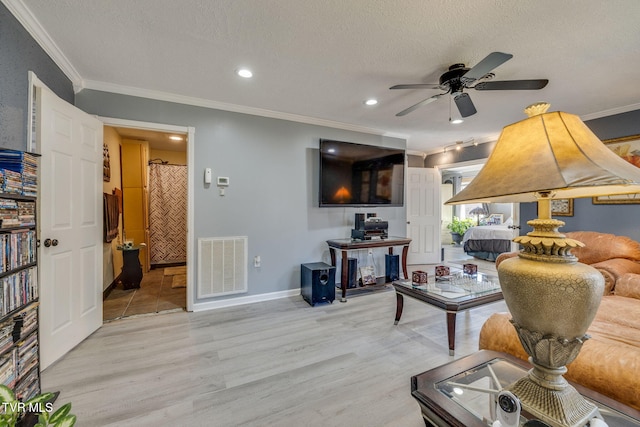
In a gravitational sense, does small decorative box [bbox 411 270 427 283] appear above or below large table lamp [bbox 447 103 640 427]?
below

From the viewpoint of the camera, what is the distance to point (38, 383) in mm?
1647

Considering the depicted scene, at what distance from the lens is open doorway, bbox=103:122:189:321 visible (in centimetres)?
395

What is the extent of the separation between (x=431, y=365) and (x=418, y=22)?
2.48 metres

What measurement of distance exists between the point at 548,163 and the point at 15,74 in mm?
2923

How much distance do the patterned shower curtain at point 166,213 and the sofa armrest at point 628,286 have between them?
20.1ft

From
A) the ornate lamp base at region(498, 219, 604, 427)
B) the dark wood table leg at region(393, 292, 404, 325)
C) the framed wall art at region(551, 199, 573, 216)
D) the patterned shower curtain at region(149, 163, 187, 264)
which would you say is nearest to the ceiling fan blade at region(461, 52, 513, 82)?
the ornate lamp base at region(498, 219, 604, 427)

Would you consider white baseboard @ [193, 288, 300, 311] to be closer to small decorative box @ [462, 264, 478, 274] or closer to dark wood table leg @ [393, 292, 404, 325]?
dark wood table leg @ [393, 292, 404, 325]

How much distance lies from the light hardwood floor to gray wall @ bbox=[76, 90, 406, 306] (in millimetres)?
897

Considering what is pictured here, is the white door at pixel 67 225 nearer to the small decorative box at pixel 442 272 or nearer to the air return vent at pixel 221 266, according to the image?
the air return vent at pixel 221 266

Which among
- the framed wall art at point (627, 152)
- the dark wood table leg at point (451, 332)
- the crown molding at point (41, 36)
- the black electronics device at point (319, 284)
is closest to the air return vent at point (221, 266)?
the black electronics device at point (319, 284)

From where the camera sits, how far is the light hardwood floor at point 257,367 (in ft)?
5.31

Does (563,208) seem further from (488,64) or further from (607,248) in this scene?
(488,64)

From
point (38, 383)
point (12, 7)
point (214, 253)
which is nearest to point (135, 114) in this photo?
point (12, 7)

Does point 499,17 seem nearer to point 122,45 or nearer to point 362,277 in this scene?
point 122,45
